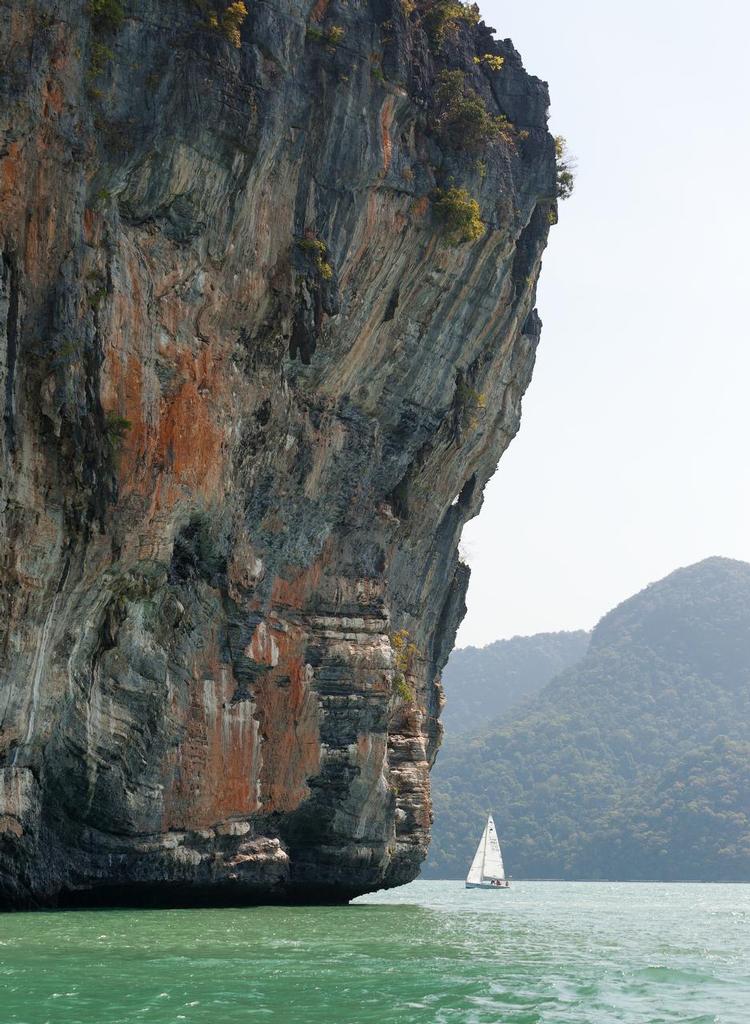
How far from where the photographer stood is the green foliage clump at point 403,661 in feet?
110

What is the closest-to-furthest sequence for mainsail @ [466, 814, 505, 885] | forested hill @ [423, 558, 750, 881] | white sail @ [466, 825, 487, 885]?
mainsail @ [466, 814, 505, 885] < white sail @ [466, 825, 487, 885] < forested hill @ [423, 558, 750, 881]

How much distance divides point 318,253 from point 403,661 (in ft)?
36.7

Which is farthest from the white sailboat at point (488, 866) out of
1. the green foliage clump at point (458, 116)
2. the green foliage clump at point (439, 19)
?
the green foliage clump at point (439, 19)

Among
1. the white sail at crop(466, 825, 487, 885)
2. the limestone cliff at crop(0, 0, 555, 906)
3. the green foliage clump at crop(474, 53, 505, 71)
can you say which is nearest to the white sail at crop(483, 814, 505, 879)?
the white sail at crop(466, 825, 487, 885)

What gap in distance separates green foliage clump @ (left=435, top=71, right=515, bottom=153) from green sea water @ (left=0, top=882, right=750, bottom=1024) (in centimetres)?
1646

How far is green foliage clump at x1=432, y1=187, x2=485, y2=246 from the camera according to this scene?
3014 centimetres

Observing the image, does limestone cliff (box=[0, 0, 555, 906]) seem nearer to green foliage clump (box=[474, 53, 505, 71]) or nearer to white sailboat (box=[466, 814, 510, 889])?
green foliage clump (box=[474, 53, 505, 71])

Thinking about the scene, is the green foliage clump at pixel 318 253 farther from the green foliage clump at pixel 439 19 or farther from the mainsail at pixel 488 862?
the mainsail at pixel 488 862

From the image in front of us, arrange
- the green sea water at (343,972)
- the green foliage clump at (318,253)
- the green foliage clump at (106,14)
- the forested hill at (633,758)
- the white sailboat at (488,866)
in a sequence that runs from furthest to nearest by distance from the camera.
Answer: the forested hill at (633,758) → the white sailboat at (488,866) → the green foliage clump at (318,253) → the green foliage clump at (106,14) → the green sea water at (343,972)

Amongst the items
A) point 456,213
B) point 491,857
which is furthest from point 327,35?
point 491,857

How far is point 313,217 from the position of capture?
2795 centimetres

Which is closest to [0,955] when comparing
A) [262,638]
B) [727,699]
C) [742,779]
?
[262,638]

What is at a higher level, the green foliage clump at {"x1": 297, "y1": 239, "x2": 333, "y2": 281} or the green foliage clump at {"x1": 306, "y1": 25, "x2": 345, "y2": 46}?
the green foliage clump at {"x1": 306, "y1": 25, "x2": 345, "y2": 46}

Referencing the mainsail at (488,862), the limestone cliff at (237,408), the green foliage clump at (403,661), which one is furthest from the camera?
the mainsail at (488,862)
